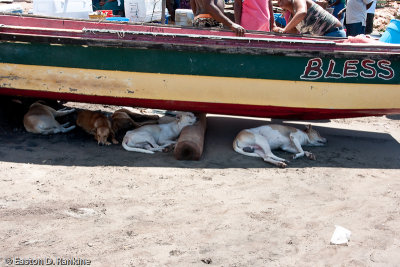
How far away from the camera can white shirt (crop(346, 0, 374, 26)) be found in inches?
335

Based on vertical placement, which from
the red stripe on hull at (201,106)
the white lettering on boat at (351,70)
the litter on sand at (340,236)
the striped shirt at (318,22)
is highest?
the striped shirt at (318,22)

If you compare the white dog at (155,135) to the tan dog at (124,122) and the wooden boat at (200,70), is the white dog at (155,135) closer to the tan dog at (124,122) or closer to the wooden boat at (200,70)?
the wooden boat at (200,70)

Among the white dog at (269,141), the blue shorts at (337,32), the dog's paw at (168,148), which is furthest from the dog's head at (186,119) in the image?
the blue shorts at (337,32)

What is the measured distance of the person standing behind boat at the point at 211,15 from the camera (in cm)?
608

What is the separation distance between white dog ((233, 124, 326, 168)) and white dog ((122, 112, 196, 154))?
0.74 m

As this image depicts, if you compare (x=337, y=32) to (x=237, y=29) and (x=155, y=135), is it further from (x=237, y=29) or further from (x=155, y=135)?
(x=155, y=135)

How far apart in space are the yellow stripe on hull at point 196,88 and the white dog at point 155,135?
33 cm

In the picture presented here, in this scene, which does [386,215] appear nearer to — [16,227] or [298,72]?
[298,72]

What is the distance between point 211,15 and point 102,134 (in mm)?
2216

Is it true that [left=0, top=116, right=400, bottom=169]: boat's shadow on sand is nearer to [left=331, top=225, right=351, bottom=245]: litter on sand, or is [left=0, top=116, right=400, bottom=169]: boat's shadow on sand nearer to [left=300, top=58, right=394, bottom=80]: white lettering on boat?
[left=300, top=58, right=394, bottom=80]: white lettering on boat

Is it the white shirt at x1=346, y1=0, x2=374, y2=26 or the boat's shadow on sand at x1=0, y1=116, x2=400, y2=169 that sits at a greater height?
the white shirt at x1=346, y1=0, x2=374, y2=26

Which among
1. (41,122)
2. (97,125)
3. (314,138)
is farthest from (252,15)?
(41,122)

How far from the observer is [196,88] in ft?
18.8

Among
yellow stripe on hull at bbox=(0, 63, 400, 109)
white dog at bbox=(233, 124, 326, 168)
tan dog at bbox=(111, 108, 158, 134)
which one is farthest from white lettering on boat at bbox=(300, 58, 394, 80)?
tan dog at bbox=(111, 108, 158, 134)
